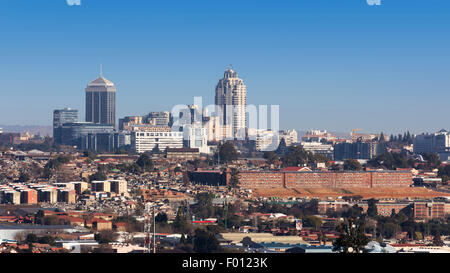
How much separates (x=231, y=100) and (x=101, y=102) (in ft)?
29.8

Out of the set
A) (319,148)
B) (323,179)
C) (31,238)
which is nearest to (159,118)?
(319,148)

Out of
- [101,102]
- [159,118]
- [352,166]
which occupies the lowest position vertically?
[352,166]

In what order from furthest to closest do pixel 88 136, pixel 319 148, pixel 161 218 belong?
pixel 88 136 → pixel 319 148 → pixel 161 218

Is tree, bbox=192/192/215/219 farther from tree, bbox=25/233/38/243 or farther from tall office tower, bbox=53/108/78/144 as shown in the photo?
tall office tower, bbox=53/108/78/144

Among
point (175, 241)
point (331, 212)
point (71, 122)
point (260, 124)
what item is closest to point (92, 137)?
point (71, 122)

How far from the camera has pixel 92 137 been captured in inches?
2003

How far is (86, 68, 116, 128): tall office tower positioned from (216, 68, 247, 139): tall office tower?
7.05 metres

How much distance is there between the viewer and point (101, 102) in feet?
193

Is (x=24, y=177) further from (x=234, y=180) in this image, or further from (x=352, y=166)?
(x=352, y=166)

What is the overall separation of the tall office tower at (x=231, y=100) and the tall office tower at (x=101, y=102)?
278 inches

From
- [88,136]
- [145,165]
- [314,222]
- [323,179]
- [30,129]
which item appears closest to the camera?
[314,222]

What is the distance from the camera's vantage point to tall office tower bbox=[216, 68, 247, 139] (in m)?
61.3
